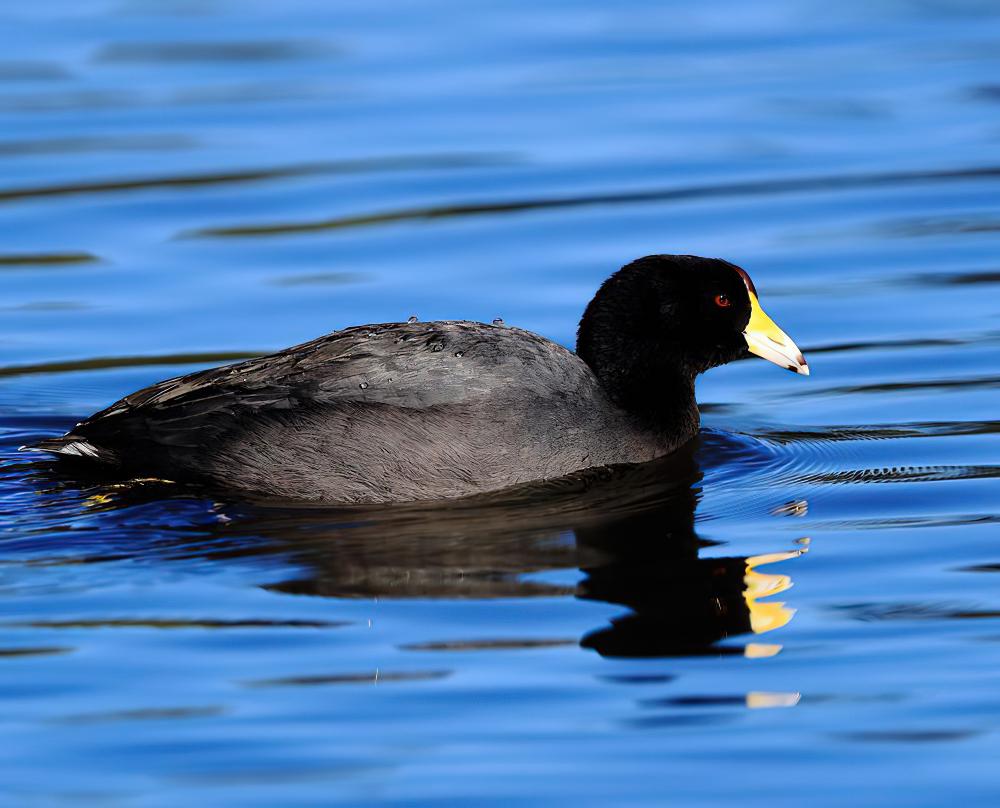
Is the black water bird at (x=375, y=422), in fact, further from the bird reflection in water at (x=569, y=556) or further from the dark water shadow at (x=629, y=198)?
the dark water shadow at (x=629, y=198)

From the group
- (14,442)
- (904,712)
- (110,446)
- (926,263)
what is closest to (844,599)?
(904,712)

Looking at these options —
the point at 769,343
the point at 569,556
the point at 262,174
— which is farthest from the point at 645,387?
the point at 262,174

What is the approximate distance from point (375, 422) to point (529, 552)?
127 cm

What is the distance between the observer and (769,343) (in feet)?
37.4

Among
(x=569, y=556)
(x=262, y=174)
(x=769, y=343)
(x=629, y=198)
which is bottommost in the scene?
(x=569, y=556)

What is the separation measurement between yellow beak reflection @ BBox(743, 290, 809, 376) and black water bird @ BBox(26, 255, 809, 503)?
3.47 ft

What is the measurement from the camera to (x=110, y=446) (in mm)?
10391

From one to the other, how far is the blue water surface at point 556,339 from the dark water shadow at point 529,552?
3 cm

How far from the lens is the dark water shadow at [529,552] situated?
822cm

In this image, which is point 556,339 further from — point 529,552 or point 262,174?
point 262,174

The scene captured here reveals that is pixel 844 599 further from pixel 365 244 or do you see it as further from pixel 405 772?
pixel 365 244

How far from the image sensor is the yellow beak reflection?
37.3ft

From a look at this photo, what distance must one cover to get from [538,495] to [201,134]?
937 cm

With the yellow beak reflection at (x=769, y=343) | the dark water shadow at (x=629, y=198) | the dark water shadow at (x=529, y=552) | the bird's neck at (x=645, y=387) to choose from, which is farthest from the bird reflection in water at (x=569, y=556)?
the dark water shadow at (x=629, y=198)
